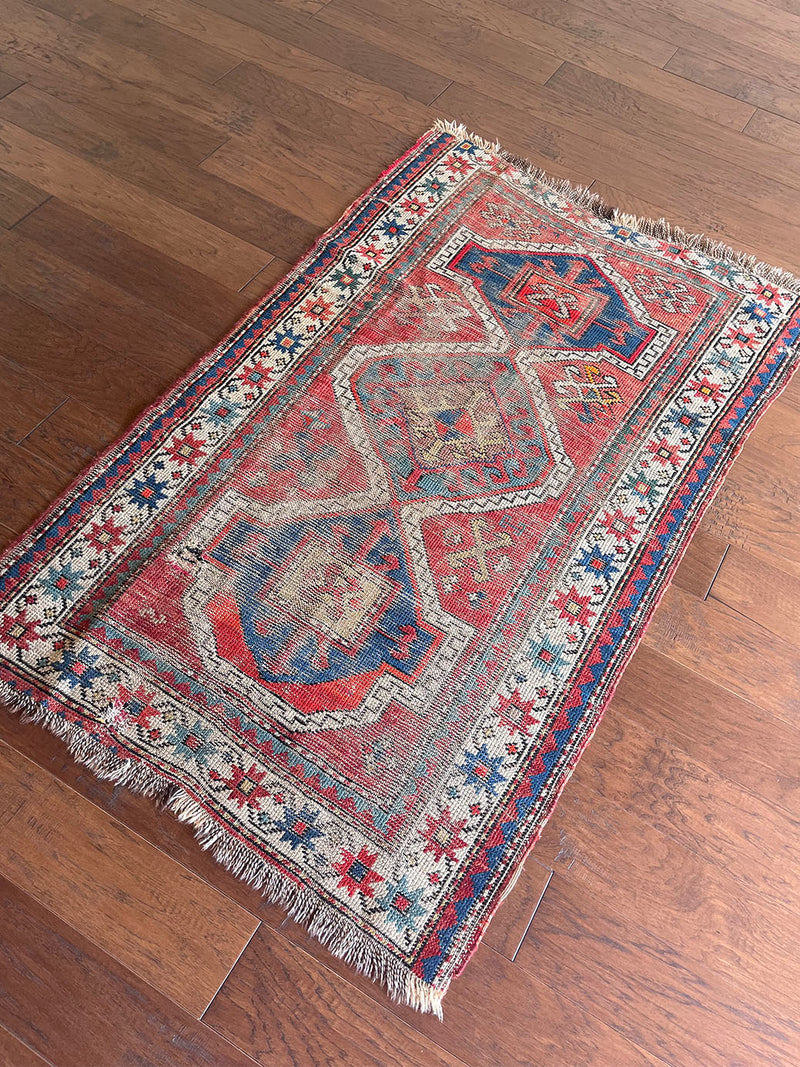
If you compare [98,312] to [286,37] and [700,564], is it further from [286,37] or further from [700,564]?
[700,564]

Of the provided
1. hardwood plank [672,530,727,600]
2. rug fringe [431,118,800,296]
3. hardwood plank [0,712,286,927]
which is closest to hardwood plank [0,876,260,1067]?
hardwood plank [0,712,286,927]

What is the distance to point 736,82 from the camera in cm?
221

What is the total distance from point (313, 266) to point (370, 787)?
1132 millimetres

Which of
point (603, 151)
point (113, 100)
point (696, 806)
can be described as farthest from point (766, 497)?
point (113, 100)

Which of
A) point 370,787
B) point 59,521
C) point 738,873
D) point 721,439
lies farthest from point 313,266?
point 738,873

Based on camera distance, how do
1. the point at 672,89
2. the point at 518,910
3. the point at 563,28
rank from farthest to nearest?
1. the point at 563,28
2. the point at 672,89
3. the point at 518,910

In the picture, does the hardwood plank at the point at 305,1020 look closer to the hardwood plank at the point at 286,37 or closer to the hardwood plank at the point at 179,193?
the hardwood plank at the point at 179,193

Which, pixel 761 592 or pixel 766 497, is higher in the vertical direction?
pixel 766 497

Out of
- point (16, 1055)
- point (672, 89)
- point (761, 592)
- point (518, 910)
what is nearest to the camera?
point (16, 1055)

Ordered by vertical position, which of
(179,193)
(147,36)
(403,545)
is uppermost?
(147,36)

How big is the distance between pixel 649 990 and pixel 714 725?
41cm

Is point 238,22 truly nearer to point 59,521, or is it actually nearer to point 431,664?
point 59,521

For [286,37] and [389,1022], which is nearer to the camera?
[389,1022]

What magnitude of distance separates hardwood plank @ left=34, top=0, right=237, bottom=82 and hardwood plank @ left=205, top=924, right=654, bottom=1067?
208cm
